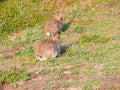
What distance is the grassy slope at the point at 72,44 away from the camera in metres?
8.65

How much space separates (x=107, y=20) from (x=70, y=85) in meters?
4.34

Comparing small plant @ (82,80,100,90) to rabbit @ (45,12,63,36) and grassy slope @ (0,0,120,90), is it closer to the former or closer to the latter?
grassy slope @ (0,0,120,90)

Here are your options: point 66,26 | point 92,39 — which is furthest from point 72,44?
point 66,26

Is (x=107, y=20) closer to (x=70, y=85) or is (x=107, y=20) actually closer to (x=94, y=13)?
(x=94, y=13)

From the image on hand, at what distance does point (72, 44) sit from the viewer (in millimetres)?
10562

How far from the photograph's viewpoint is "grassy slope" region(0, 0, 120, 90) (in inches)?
340

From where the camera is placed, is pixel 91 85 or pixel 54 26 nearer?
pixel 91 85

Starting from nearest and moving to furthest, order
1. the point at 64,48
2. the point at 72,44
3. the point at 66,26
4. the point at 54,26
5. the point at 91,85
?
the point at 91,85 → the point at 64,48 → the point at 72,44 → the point at 54,26 → the point at 66,26

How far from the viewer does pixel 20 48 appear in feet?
35.4

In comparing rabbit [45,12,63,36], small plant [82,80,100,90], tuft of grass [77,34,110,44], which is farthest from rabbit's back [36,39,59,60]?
rabbit [45,12,63,36]

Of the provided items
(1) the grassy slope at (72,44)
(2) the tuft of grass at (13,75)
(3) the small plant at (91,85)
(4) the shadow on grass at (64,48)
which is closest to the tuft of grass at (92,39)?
(1) the grassy slope at (72,44)

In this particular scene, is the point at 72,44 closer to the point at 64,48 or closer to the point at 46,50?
the point at 64,48

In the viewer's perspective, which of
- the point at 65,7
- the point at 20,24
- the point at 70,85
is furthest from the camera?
the point at 65,7

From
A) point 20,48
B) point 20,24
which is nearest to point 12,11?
point 20,24
